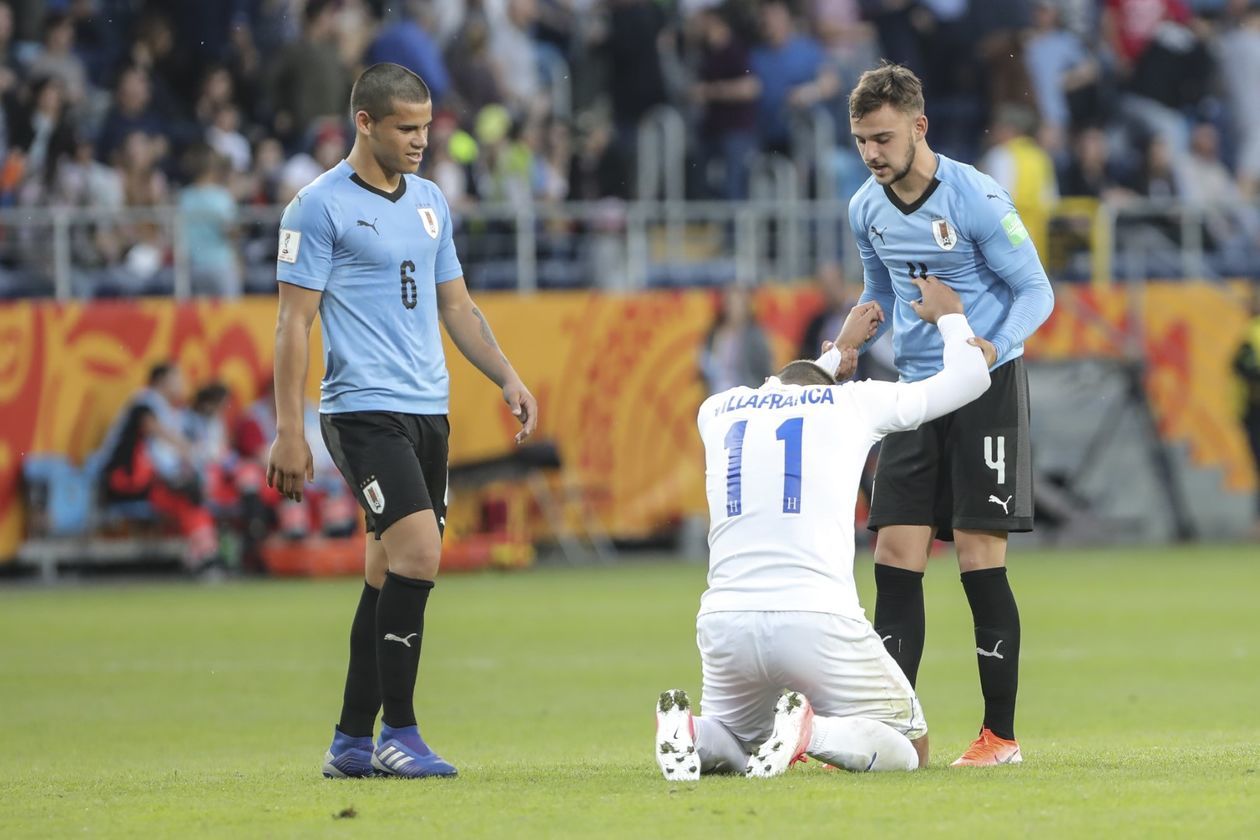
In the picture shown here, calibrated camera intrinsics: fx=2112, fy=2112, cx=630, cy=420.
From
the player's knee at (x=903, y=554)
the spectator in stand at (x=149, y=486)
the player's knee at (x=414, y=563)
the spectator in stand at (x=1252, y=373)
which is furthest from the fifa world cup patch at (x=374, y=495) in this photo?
the spectator in stand at (x=1252, y=373)

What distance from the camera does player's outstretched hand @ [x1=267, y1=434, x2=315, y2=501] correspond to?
289 inches

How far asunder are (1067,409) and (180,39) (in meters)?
10.2

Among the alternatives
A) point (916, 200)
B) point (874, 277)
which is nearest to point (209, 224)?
point (874, 277)

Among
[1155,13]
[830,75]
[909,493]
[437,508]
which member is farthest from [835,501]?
[1155,13]

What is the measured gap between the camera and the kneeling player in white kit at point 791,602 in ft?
22.8

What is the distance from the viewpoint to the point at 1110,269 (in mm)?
22844

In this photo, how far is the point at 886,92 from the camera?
754 cm

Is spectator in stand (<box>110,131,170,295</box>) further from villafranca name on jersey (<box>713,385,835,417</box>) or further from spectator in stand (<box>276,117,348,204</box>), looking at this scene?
villafranca name on jersey (<box>713,385,835,417</box>)

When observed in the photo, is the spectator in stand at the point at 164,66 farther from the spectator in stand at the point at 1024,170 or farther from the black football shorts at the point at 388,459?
the black football shorts at the point at 388,459

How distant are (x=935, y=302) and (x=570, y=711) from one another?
404 centimetres

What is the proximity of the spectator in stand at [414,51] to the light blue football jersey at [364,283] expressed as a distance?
13851 millimetres

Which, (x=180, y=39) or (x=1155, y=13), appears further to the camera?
(x=1155, y=13)

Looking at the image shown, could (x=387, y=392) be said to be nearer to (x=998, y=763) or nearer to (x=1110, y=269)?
(x=998, y=763)

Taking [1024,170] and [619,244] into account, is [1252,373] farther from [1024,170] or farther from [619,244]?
[619,244]
